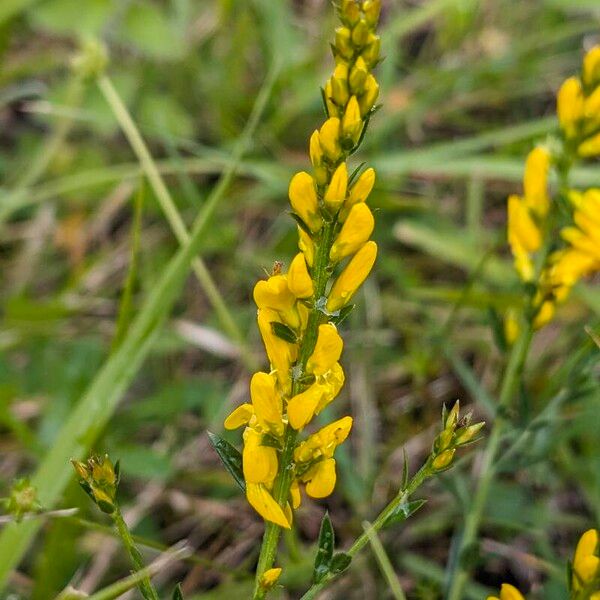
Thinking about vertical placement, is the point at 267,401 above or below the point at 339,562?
above

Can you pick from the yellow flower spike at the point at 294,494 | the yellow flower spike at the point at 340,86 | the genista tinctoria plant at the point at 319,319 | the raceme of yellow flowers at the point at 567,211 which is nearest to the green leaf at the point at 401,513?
the genista tinctoria plant at the point at 319,319

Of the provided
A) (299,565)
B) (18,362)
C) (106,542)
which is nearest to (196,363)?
(18,362)

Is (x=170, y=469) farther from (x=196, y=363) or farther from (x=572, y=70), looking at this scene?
(x=572, y=70)

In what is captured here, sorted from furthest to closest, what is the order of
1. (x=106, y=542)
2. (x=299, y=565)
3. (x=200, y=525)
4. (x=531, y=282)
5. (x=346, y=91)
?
(x=200, y=525) → (x=106, y=542) → (x=299, y=565) → (x=531, y=282) → (x=346, y=91)

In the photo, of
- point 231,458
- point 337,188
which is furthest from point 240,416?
point 337,188

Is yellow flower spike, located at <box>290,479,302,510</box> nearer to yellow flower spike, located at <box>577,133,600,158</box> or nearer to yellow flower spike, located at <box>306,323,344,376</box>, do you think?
yellow flower spike, located at <box>306,323,344,376</box>

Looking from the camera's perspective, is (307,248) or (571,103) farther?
(571,103)

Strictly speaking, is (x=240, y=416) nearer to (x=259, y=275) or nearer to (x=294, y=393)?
(x=294, y=393)
